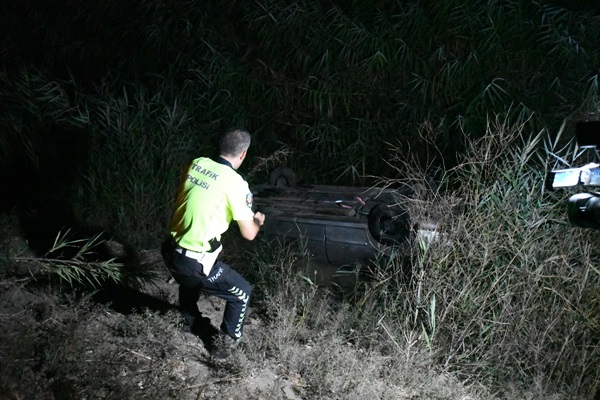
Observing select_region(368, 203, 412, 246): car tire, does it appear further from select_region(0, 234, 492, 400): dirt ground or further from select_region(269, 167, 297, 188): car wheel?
select_region(269, 167, 297, 188): car wheel

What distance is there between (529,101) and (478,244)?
3.09m

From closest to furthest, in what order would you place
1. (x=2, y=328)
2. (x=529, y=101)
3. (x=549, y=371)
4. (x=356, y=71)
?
(x=2, y=328) < (x=549, y=371) < (x=529, y=101) < (x=356, y=71)

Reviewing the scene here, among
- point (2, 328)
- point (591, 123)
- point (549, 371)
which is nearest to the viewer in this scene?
point (591, 123)

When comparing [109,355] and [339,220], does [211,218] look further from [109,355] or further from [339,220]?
[339,220]

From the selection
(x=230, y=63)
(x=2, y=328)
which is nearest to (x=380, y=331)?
(x=2, y=328)

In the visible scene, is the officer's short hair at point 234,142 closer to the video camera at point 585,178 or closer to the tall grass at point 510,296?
the tall grass at point 510,296

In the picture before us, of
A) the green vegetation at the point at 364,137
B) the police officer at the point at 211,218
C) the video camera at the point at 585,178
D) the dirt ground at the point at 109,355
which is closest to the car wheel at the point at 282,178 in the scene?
the green vegetation at the point at 364,137

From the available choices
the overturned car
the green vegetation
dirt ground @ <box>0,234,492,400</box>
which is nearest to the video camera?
the green vegetation

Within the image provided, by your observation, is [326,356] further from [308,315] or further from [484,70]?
[484,70]

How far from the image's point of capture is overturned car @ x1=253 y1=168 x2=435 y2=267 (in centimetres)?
537

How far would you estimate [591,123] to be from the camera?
274cm

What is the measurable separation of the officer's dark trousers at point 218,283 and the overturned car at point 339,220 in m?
1.48

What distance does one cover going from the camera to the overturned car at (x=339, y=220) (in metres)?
→ 5.37

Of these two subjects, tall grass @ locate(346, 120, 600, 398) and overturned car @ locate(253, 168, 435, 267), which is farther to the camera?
overturned car @ locate(253, 168, 435, 267)
